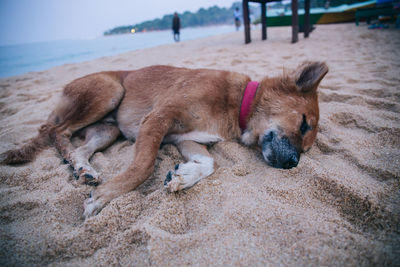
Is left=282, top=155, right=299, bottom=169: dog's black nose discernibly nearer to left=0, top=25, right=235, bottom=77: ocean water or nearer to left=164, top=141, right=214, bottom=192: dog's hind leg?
left=164, top=141, right=214, bottom=192: dog's hind leg

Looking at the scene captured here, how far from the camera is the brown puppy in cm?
184

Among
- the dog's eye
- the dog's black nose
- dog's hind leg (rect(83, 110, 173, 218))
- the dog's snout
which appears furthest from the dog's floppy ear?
dog's hind leg (rect(83, 110, 173, 218))

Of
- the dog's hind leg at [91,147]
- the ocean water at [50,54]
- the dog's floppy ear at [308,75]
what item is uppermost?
the ocean water at [50,54]

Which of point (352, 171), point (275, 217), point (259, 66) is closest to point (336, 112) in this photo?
point (352, 171)

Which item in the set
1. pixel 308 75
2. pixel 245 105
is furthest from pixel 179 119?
pixel 308 75

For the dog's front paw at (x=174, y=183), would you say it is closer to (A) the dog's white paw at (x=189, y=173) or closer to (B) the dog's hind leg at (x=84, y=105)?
(A) the dog's white paw at (x=189, y=173)

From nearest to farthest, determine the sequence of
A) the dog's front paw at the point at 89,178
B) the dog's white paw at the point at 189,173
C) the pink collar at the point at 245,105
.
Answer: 1. the dog's white paw at the point at 189,173
2. the dog's front paw at the point at 89,178
3. the pink collar at the point at 245,105

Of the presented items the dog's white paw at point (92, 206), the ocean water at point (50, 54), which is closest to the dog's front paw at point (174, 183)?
the dog's white paw at point (92, 206)

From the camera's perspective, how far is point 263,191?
1.53 metres

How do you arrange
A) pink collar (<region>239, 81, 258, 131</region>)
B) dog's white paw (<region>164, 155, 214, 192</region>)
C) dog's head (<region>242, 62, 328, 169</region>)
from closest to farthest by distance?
dog's white paw (<region>164, 155, 214, 192</region>) → dog's head (<region>242, 62, 328, 169</region>) → pink collar (<region>239, 81, 258, 131</region>)

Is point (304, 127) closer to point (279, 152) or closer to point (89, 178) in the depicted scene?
point (279, 152)

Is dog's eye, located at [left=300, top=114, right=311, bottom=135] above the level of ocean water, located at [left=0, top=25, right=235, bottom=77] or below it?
below

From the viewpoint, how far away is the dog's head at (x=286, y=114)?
2.05 m

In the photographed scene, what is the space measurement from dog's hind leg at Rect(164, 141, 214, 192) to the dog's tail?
1.55 metres
